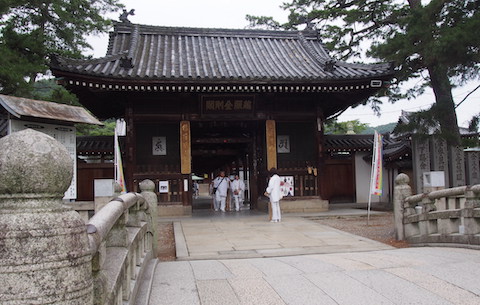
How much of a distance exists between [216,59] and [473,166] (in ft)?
32.0

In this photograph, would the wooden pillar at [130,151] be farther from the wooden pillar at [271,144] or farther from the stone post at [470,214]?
the stone post at [470,214]

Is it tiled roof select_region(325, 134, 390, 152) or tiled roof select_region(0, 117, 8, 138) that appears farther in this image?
tiled roof select_region(325, 134, 390, 152)

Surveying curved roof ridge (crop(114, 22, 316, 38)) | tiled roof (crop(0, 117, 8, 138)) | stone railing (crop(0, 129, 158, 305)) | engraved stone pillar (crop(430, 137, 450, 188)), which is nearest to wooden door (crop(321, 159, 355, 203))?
engraved stone pillar (crop(430, 137, 450, 188))

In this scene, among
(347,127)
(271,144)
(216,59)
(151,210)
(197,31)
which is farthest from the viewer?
(347,127)

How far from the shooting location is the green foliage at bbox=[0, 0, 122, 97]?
1402 centimetres

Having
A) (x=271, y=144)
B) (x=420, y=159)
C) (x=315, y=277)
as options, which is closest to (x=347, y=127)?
(x=420, y=159)

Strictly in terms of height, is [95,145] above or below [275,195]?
above

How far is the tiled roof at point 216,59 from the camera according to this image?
12.5 m

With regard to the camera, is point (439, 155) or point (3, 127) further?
point (3, 127)

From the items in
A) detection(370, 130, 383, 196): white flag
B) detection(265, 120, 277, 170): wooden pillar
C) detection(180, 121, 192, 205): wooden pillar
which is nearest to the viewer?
detection(370, 130, 383, 196): white flag

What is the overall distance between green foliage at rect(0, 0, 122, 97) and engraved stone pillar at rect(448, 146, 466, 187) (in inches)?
568

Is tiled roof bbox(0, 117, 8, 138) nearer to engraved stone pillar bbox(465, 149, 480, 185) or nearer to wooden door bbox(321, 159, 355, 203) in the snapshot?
wooden door bbox(321, 159, 355, 203)

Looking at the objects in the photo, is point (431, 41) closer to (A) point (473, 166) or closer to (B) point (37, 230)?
(A) point (473, 166)

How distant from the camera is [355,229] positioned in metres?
10.7
